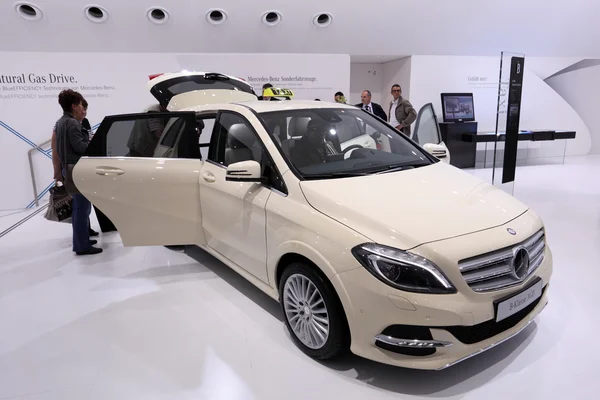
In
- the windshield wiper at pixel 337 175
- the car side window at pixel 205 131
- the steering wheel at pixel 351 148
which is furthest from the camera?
the car side window at pixel 205 131

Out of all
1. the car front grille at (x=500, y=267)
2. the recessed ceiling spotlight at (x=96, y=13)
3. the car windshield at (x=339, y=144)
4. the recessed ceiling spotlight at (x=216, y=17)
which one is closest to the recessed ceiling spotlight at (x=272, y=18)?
the recessed ceiling spotlight at (x=216, y=17)

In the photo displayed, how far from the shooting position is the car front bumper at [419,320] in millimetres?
1741

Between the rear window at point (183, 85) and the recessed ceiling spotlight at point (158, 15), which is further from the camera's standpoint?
the recessed ceiling spotlight at point (158, 15)

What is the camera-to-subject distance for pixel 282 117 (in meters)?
2.71

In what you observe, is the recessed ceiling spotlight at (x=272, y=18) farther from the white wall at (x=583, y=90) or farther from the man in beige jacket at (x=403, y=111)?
the white wall at (x=583, y=90)

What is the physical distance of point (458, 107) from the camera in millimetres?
8211

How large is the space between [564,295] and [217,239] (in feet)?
8.12

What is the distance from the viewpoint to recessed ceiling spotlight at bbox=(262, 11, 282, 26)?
262 inches

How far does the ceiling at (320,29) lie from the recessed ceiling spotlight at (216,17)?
0.07 metres

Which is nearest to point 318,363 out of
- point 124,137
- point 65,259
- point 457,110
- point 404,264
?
point 404,264

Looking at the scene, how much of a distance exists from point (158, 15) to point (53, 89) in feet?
6.36

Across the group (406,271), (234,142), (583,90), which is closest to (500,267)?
(406,271)

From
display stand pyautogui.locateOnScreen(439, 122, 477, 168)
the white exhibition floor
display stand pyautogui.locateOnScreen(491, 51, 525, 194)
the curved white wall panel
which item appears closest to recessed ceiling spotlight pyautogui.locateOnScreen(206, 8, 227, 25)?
display stand pyautogui.locateOnScreen(491, 51, 525, 194)

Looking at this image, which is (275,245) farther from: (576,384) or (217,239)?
(576,384)
